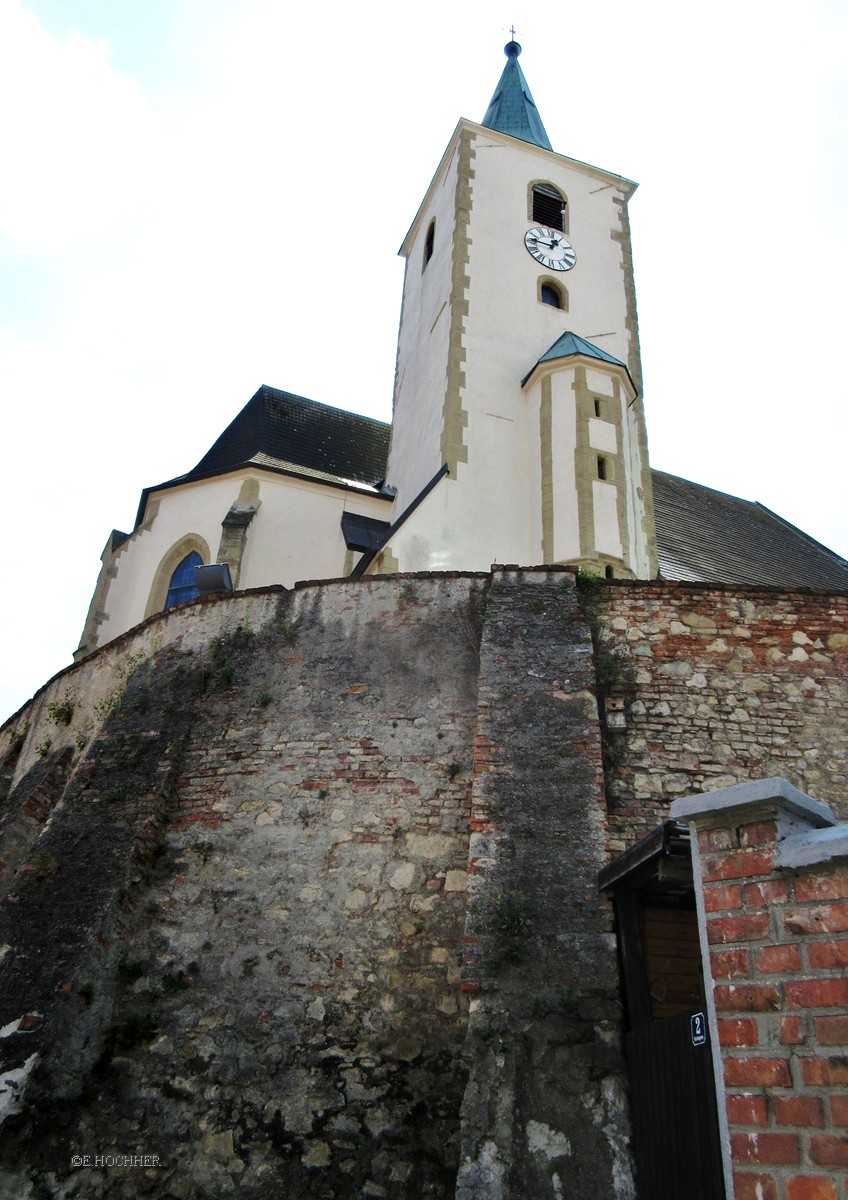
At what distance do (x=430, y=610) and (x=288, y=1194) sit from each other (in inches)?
192

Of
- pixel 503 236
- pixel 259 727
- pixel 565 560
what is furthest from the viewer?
pixel 503 236

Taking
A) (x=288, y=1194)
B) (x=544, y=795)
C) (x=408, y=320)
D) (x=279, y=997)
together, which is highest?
(x=408, y=320)

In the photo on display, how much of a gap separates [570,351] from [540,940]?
12502mm

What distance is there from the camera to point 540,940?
6.28 meters

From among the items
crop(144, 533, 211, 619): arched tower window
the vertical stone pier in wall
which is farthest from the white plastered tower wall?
the vertical stone pier in wall

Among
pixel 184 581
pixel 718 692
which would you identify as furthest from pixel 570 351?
pixel 718 692

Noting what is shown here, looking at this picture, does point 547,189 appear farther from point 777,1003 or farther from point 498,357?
point 777,1003

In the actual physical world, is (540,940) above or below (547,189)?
below

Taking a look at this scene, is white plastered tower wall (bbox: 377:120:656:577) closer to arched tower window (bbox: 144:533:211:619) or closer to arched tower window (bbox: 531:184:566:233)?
arched tower window (bbox: 531:184:566:233)

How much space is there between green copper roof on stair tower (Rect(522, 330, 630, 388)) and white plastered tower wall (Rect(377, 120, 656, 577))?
33 centimetres

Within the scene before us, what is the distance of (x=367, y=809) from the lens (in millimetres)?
7969

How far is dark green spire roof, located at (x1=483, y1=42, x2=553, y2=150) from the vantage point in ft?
74.1

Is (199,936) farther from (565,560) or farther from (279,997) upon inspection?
(565,560)

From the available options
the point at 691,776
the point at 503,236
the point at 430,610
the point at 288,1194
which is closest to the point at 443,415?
the point at 503,236
